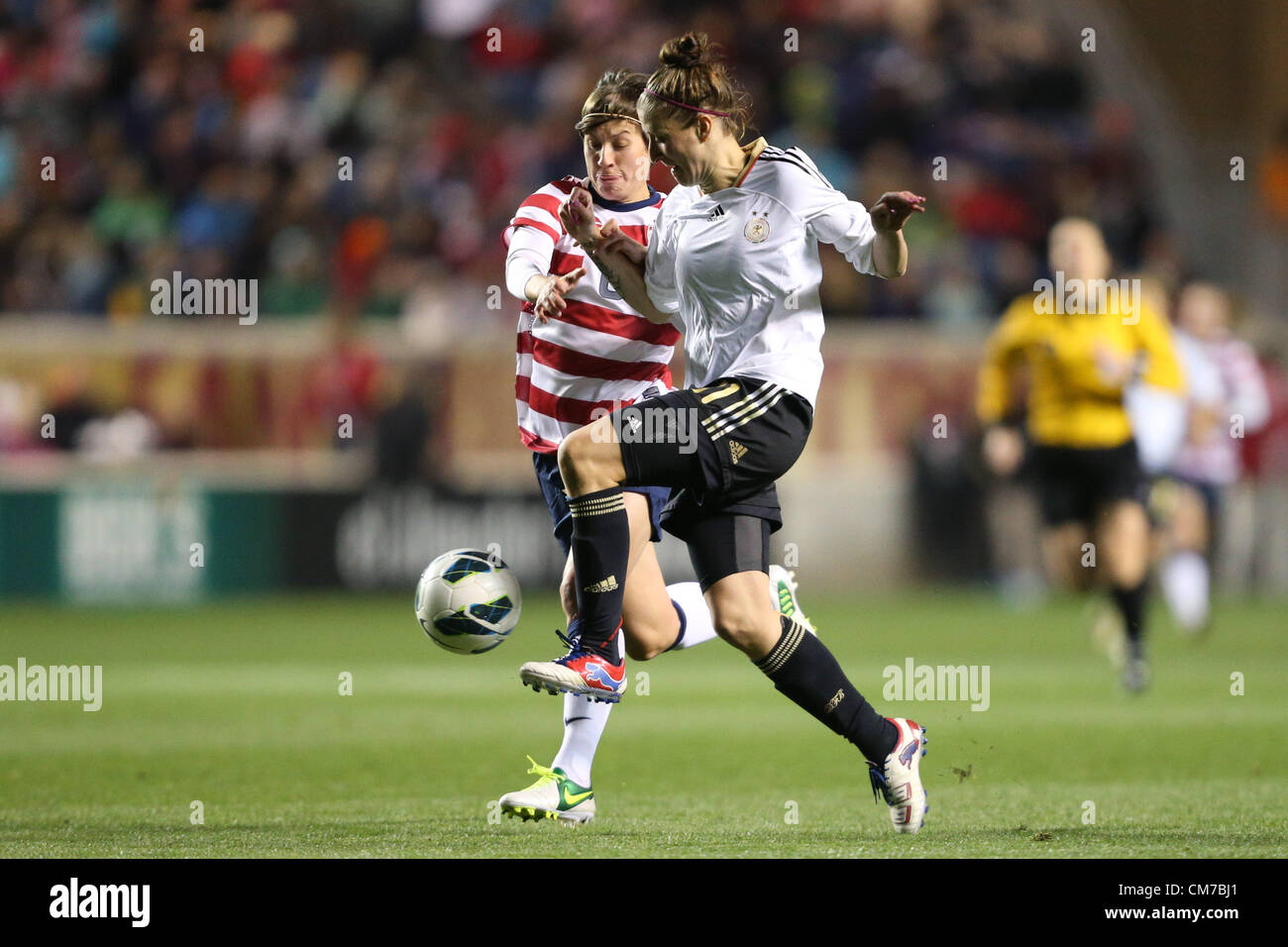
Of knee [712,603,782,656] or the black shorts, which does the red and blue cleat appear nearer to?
knee [712,603,782,656]

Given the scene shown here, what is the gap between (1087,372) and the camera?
10.5 m

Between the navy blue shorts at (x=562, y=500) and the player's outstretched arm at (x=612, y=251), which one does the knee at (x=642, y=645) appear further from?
the player's outstretched arm at (x=612, y=251)

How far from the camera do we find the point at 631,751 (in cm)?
822

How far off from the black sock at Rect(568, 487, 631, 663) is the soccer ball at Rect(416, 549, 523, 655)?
62 centimetres

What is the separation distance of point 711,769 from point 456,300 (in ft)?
35.1

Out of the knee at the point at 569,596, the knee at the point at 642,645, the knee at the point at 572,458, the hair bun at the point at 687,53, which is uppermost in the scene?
the hair bun at the point at 687,53

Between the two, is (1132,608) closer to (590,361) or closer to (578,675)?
(590,361)

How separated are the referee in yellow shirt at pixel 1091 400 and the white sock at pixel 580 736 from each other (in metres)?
4.52

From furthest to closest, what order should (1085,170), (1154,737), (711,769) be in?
(1085,170) < (1154,737) < (711,769)

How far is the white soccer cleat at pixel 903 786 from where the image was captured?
563 centimetres

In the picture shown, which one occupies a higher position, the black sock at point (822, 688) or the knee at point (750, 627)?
the knee at point (750, 627)

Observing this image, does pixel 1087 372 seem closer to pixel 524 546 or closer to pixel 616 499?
pixel 616 499

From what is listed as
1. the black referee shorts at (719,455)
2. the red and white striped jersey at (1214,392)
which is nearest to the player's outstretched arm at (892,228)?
the black referee shorts at (719,455)
